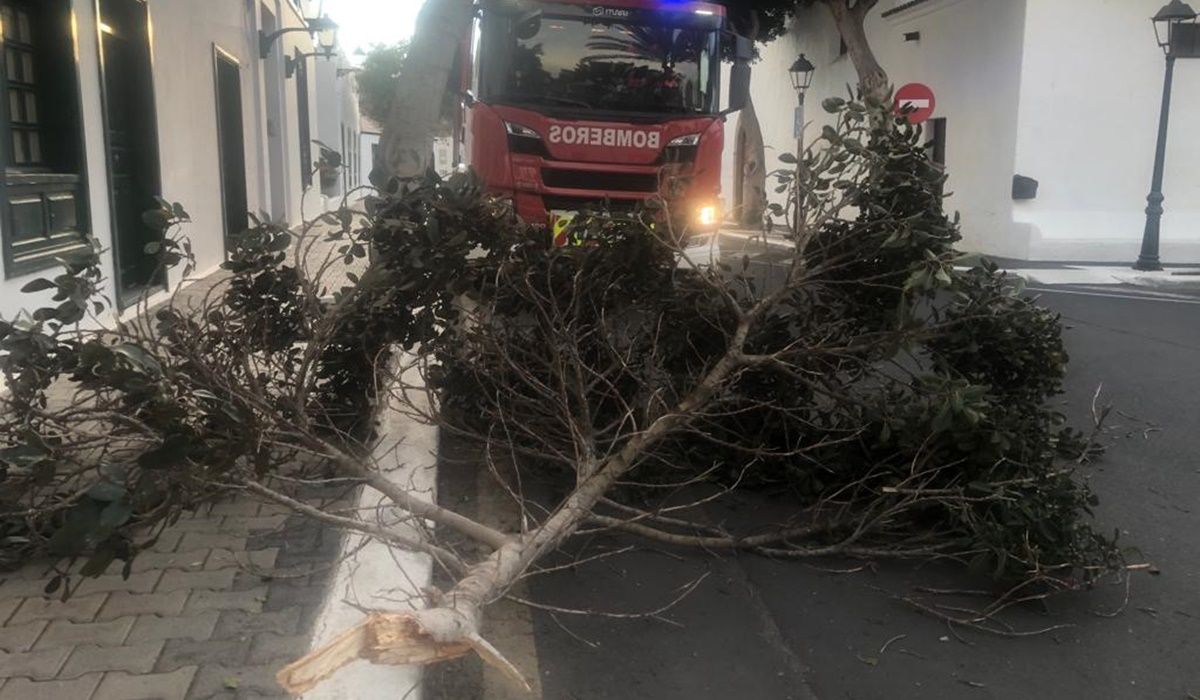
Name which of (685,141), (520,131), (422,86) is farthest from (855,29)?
(422,86)

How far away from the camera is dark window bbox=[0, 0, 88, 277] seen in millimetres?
7004

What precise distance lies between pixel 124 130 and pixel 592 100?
→ 4822 mm

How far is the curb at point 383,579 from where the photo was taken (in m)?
3.06

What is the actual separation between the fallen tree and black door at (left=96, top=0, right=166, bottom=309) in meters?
5.18

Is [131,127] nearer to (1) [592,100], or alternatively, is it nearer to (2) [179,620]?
(1) [592,100]

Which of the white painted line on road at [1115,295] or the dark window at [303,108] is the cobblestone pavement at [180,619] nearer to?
the white painted line on road at [1115,295]

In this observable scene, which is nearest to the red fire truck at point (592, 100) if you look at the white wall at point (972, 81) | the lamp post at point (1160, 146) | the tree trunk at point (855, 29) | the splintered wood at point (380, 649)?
the splintered wood at point (380, 649)

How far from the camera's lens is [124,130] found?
10031 mm

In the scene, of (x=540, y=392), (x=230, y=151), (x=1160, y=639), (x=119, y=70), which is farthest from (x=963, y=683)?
(x=230, y=151)

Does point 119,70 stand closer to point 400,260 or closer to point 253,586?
point 400,260

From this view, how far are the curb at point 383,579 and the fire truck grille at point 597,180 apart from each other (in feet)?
11.2

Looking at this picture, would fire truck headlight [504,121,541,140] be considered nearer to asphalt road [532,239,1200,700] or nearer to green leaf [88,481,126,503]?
asphalt road [532,239,1200,700]

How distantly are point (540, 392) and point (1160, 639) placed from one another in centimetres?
258

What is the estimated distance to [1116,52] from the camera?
16422 mm
